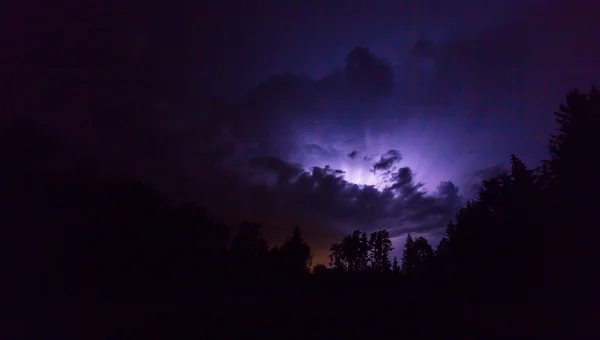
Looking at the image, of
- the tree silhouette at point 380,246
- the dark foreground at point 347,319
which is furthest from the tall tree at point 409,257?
the dark foreground at point 347,319

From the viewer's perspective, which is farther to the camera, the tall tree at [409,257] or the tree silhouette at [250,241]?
the tall tree at [409,257]

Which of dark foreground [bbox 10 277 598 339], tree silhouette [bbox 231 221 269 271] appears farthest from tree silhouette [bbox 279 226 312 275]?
dark foreground [bbox 10 277 598 339]

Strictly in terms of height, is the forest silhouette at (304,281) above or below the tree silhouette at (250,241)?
below

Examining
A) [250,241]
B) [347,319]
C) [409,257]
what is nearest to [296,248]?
[250,241]

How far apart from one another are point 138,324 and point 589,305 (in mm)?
28369

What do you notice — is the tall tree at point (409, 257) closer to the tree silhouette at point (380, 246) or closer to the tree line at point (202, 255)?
the tree silhouette at point (380, 246)

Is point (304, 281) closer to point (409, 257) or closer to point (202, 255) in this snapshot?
point (202, 255)

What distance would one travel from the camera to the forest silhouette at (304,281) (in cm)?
2066

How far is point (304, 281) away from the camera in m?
39.7

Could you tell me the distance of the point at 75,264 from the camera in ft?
131

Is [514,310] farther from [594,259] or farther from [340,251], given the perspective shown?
[340,251]

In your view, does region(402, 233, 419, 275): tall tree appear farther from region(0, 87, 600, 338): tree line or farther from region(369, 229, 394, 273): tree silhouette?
region(0, 87, 600, 338): tree line

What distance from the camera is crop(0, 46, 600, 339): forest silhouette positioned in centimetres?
2066

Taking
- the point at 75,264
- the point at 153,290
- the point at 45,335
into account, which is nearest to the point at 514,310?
the point at 45,335
